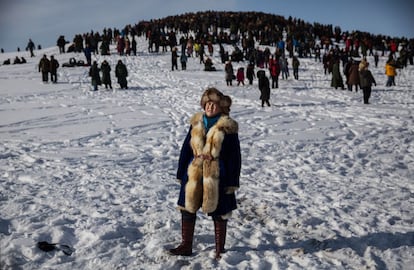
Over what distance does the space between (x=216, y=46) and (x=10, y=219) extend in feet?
93.9

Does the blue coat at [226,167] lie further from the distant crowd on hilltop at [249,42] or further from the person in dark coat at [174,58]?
the person in dark coat at [174,58]

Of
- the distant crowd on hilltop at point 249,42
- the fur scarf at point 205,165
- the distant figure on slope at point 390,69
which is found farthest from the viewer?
the distant crowd on hilltop at point 249,42

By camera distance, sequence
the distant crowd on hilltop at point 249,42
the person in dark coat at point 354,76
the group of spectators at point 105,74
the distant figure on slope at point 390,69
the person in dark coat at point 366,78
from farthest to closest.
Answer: the distant crowd on hilltop at point 249,42, the distant figure on slope at point 390,69, the group of spectators at point 105,74, the person in dark coat at point 354,76, the person in dark coat at point 366,78

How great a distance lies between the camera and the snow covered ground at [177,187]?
3633mm

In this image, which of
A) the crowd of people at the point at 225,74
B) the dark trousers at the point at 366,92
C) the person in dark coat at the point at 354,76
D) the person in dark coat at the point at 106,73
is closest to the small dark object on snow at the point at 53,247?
the crowd of people at the point at 225,74

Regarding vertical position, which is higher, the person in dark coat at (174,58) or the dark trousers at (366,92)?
the person in dark coat at (174,58)

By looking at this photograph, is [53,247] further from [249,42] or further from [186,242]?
[249,42]

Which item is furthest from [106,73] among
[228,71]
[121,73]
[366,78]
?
[366,78]

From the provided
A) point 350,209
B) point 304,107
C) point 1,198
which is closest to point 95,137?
point 1,198

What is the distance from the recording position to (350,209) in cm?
476

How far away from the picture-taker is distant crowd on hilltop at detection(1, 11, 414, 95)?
2419 centimetres

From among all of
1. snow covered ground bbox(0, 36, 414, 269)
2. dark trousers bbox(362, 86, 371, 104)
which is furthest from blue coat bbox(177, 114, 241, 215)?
dark trousers bbox(362, 86, 371, 104)

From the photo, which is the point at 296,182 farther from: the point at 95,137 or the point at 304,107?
the point at 304,107

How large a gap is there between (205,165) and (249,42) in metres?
24.4
